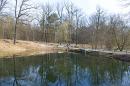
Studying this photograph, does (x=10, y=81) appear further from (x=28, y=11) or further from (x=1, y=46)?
(x=28, y=11)

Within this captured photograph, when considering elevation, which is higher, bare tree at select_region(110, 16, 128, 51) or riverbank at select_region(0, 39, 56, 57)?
bare tree at select_region(110, 16, 128, 51)

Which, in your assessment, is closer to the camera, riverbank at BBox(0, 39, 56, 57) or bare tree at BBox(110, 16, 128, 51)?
riverbank at BBox(0, 39, 56, 57)

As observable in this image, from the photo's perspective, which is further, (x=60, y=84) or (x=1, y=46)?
(x=1, y=46)

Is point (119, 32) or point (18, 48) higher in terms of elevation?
point (119, 32)

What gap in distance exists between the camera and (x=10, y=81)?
685 inches

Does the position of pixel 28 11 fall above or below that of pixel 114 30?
above

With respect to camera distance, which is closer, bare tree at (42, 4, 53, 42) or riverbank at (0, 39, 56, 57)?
riverbank at (0, 39, 56, 57)

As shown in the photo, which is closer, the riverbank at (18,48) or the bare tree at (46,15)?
the riverbank at (18,48)

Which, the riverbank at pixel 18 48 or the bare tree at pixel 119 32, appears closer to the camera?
the riverbank at pixel 18 48

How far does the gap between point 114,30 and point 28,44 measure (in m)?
20.3

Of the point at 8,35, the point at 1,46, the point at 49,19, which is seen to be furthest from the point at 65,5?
the point at 1,46

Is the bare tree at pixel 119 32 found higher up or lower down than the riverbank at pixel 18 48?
higher up

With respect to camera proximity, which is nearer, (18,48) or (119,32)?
(18,48)

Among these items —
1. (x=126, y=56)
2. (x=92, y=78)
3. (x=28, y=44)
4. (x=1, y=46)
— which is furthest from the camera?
(x=28, y=44)
